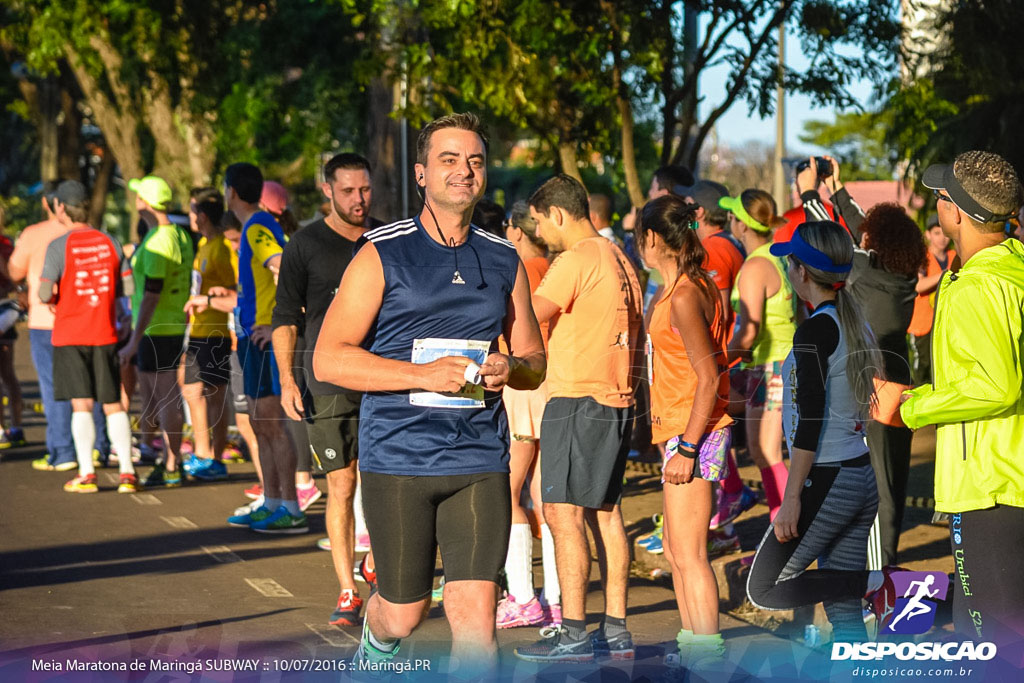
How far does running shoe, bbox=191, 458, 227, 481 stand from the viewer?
1080 centimetres

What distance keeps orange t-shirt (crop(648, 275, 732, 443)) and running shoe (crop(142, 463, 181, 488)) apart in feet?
19.0

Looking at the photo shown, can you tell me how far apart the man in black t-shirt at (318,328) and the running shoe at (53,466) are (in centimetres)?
480

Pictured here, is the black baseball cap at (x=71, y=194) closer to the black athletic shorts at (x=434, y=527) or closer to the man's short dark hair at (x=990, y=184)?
the black athletic shorts at (x=434, y=527)

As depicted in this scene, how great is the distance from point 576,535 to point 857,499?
52.6 inches

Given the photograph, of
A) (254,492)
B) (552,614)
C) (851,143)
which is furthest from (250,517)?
(851,143)

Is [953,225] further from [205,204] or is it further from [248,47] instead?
[248,47]

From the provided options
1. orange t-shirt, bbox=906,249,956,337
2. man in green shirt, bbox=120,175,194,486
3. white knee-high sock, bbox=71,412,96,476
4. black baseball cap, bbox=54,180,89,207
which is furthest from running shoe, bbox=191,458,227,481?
orange t-shirt, bbox=906,249,956,337

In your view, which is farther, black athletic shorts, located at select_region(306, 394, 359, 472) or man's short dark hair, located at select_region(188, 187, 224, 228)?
man's short dark hair, located at select_region(188, 187, 224, 228)

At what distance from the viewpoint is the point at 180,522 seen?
912cm

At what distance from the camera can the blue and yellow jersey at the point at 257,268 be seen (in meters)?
8.23

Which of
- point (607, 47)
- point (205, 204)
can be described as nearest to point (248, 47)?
point (607, 47)

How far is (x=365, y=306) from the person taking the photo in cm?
427

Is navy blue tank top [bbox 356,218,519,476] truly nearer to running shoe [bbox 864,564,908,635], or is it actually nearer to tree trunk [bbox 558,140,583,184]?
running shoe [bbox 864,564,908,635]

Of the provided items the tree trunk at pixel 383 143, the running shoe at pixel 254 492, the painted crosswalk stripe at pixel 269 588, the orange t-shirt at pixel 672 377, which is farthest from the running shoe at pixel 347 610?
the tree trunk at pixel 383 143
